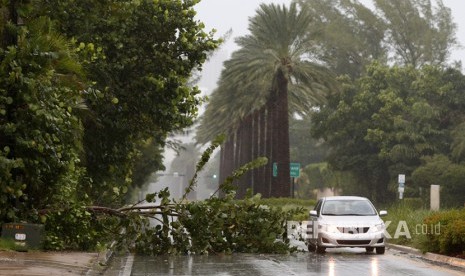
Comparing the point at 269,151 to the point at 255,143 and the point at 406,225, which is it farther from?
the point at 406,225

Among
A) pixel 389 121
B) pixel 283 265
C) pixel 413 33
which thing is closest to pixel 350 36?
pixel 413 33

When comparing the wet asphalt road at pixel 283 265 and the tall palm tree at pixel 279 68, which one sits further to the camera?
the tall palm tree at pixel 279 68

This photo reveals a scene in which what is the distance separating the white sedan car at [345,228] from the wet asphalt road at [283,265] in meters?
0.38

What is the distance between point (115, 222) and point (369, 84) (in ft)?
202

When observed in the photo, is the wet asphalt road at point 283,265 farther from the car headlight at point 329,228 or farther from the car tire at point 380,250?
the car headlight at point 329,228

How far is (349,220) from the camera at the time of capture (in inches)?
946

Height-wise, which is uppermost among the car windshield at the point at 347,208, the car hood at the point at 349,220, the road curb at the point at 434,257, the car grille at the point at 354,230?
the car windshield at the point at 347,208

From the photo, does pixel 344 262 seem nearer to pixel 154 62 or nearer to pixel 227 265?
pixel 227 265

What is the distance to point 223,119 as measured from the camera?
68000mm

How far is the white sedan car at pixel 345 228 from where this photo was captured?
77.7 ft

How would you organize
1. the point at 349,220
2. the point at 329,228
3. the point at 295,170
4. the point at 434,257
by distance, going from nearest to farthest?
1. the point at 434,257
2. the point at 329,228
3. the point at 349,220
4. the point at 295,170

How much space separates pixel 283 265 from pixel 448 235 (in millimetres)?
4718

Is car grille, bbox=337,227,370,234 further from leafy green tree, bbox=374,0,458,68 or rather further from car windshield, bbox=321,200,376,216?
leafy green tree, bbox=374,0,458,68

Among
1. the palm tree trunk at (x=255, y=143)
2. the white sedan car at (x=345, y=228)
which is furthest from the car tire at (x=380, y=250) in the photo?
the palm tree trunk at (x=255, y=143)
